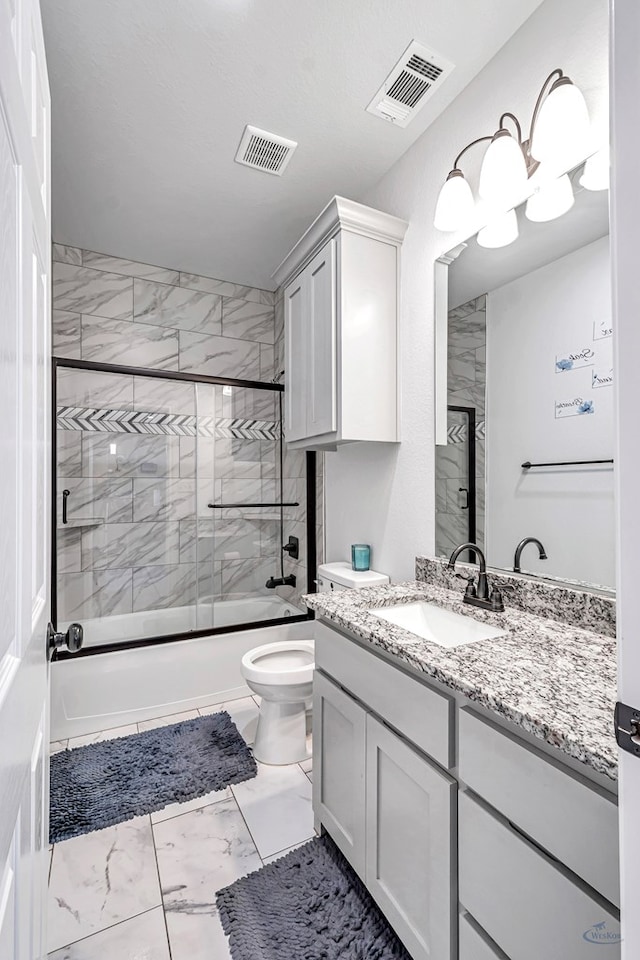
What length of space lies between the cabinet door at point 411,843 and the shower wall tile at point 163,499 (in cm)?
186

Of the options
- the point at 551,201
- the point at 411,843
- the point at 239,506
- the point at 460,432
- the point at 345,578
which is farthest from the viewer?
the point at 239,506

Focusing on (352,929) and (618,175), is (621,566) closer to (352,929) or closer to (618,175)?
(618,175)

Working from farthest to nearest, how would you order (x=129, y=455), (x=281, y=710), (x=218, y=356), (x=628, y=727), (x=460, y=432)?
(x=218, y=356), (x=129, y=455), (x=281, y=710), (x=460, y=432), (x=628, y=727)

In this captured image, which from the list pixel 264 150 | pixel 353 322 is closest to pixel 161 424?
pixel 353 322

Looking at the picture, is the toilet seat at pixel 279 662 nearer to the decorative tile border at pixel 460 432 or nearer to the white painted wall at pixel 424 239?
the white painted wall at pixel 424 239

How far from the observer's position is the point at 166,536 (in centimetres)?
279

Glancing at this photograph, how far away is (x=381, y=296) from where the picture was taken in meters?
2.06

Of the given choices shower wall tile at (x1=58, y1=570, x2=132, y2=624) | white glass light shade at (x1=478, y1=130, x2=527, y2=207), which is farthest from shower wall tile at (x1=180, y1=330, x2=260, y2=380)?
white glass light shade at (x1=478, y1=130, x2=527, y2=207)

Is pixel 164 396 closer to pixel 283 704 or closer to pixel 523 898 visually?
pixel 283 704

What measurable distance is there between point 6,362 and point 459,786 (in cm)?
113

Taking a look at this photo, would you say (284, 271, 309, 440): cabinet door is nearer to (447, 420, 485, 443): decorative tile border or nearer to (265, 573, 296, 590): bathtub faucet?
(447, 420, 485, 443): decorative tile border

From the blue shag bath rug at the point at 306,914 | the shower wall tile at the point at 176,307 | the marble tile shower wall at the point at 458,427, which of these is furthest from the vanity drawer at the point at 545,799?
the shower wall tile at the point at 176,307

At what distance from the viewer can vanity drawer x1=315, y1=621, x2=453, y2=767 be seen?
1.03 m

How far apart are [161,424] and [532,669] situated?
2377mm
